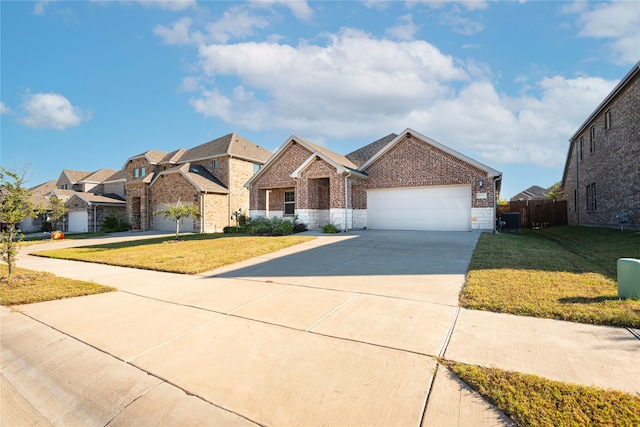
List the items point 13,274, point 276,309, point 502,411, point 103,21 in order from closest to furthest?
1. point 502,411
2. point 276,309
3. point 13,274
4. point 103,21

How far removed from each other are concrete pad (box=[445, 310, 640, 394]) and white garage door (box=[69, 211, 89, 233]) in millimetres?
33254

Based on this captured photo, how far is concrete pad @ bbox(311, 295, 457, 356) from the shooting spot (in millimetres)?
3443

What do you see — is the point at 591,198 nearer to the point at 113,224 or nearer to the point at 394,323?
the point at 394,323

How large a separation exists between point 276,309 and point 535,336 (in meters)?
3.32

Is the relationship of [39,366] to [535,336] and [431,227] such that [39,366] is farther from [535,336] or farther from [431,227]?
[431,227]

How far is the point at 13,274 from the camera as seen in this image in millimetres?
8039

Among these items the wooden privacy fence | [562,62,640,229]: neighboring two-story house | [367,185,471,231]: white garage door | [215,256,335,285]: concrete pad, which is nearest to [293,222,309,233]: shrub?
[367,185,471,231]: white garage door

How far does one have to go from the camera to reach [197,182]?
22.7 meters

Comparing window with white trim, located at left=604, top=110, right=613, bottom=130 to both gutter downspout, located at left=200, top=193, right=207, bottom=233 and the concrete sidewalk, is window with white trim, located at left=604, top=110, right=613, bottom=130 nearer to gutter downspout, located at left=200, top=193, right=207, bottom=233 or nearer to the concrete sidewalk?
the concrete sidewalk

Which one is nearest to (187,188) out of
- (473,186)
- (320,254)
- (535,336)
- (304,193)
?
(304,193)

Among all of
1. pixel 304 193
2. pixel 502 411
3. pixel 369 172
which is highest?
pixel 369 172

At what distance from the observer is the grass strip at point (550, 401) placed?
2.13m

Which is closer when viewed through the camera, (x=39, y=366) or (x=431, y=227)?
(x=39, y=366)

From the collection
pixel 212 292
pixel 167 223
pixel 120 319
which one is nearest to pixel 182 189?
pixel 167 223
